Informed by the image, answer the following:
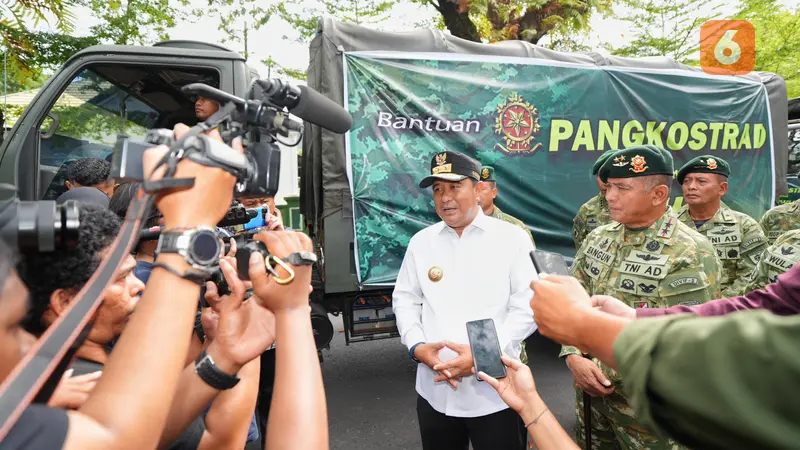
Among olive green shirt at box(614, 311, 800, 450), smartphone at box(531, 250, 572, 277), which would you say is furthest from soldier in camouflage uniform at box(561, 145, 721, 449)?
olive green shirt at box(614, 311, 800, 450)

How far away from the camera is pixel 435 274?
7.90 ft

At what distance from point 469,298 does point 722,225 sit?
2582 mm

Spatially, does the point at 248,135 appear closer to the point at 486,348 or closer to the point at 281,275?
the point at 281,275

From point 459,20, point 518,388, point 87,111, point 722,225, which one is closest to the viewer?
point 518,388

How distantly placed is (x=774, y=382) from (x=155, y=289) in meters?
0.86

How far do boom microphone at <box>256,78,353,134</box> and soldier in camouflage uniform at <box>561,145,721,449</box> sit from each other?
174 cm

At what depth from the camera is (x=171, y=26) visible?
30.1 feet

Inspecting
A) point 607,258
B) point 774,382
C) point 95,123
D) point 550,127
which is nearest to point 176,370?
point 774,382

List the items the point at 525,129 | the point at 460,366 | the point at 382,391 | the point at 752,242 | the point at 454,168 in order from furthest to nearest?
the point at 382,391 → the point at 525,129 → the point at 752,242 → the point at 454,168 → the point at 460,366

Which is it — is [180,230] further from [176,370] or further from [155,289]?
[176,370]

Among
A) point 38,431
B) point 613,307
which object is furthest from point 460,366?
point 38,431

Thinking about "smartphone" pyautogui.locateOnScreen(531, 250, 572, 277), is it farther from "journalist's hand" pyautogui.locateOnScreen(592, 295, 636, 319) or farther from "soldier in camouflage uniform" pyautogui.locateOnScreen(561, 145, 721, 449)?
"soldier in camouflage uniform" pyautogui.locateOnScreen(561, 145, 721, 449)

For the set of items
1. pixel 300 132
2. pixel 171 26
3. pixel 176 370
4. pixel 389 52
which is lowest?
pixel 176 370

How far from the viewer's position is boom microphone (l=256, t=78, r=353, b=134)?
40.9 inches
